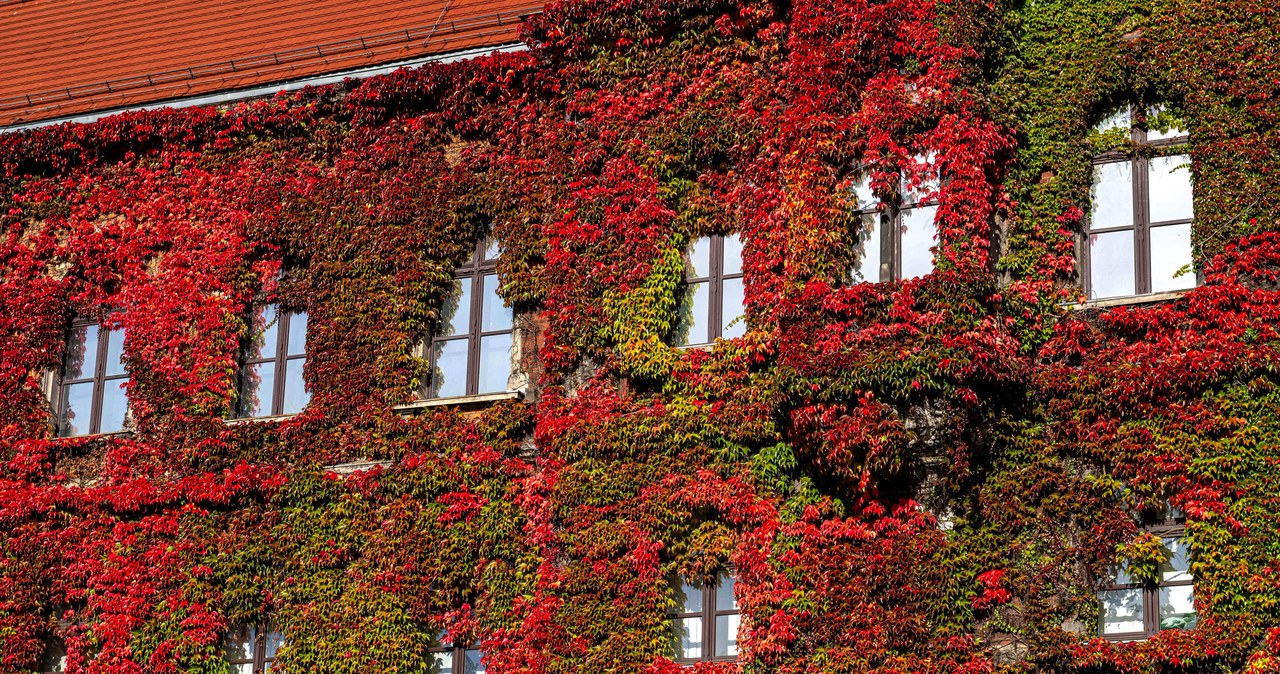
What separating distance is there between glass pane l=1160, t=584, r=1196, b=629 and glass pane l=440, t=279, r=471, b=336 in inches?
Result: 303

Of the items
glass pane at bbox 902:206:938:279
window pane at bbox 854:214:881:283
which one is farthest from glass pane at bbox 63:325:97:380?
glass pane at bbox 902:206:938:279

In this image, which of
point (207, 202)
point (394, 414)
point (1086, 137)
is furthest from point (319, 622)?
point (1086, 137)

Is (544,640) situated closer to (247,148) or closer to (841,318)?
(841,318)

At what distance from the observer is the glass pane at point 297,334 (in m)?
19.3

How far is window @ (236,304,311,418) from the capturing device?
19172 millimetres

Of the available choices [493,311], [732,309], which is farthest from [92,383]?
[732,309]

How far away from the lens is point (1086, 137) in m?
17.0

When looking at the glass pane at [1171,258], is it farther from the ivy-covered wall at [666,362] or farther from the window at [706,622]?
the window at [706,622]

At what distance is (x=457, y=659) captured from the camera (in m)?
17.4

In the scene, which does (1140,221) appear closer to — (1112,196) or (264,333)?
(1112,196)

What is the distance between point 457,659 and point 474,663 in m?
0.19

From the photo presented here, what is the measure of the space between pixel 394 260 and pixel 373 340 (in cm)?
92

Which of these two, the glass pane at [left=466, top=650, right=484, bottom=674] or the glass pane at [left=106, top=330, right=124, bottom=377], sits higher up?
the glass pane at [left=106, top=330, right=124, bottom=377]

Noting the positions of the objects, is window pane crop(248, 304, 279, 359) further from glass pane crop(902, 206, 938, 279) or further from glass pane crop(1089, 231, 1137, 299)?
glass pane crop(1089, 231, 1137, 299)
